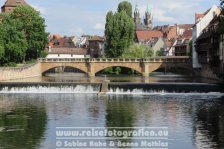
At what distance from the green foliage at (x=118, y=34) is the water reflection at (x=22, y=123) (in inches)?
2779

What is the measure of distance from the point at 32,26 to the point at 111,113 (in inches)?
2686

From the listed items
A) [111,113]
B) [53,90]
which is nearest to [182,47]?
[53,90]

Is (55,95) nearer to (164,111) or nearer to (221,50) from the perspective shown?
(164,111)

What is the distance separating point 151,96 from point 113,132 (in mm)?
25830

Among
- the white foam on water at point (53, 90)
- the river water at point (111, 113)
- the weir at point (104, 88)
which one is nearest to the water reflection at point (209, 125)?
the river water at point (111, 113)

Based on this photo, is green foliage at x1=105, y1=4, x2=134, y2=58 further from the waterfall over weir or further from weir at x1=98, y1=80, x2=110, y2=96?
weir at x1=98, y1=80, x2=110, y2=96

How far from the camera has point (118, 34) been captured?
127375mm

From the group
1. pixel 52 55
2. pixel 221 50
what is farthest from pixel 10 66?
pixel 52 55

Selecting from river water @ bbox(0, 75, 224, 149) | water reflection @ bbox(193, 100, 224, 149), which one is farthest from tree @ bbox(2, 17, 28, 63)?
water reflection @ bbox(193, 100, 224, 149)

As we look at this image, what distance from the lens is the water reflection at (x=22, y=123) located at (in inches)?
1276

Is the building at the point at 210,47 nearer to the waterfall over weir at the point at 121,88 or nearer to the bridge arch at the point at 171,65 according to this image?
the bridge arch at the point at 171,65

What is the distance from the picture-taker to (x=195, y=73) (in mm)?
109000

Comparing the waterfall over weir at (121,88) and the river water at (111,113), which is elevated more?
the waterfall over weir at (121,88)

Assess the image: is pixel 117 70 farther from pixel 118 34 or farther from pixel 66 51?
pixel 66 51
